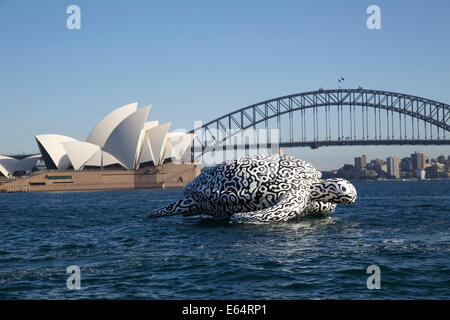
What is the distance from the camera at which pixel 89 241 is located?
12.5 m

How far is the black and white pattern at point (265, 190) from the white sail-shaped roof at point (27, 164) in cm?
10781

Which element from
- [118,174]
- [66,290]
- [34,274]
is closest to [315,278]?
[66,290]

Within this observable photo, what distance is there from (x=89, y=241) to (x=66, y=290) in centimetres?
539

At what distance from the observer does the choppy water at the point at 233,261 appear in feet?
23.2

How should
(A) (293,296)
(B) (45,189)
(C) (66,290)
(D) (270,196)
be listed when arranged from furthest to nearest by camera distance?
(B) (45,189), (D) (270,196), (C) (66,290), (A) (293,296)

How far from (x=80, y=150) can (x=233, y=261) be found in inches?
3583

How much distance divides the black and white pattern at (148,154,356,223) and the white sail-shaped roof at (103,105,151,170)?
68.6m

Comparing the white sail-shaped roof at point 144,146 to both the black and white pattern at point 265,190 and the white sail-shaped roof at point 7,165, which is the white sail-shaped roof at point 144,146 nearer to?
the white sail-shaped roof at point 7,165

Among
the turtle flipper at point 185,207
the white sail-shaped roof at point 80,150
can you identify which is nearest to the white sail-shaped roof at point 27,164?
the white sail-shaped roof at point 80,150

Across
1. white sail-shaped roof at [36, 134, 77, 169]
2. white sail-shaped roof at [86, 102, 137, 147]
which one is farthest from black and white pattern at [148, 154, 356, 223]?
white sail-shaped roof at [36, 134, 77, 169]

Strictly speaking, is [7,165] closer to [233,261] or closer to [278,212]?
[278,212]

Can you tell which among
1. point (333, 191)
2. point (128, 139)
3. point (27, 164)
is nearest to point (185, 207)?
point (333, 191)

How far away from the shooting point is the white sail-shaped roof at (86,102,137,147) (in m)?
86.6
